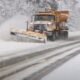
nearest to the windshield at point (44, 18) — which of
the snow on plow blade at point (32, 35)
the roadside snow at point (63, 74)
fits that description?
the snow on plow blade at point (32, 35)

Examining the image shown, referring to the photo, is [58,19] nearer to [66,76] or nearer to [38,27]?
[38,27]

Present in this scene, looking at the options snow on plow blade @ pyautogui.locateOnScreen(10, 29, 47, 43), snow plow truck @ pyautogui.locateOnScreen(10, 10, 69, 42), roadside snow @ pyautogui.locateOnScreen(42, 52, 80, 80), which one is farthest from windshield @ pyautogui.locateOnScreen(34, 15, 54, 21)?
roadside snow @ pyautogui.locateOnScreen(42, 52, 80, 80)

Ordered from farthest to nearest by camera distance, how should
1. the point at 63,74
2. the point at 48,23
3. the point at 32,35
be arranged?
1. the point at 48,23
2. the point at 32,35
3. the point at 63,74

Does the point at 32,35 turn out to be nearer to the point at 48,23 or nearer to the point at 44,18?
the point at 48,23

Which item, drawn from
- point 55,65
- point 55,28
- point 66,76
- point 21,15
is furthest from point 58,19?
point 66,76

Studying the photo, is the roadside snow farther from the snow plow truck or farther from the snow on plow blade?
the snow plow truck

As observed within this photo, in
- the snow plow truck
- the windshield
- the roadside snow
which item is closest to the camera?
the roadside snow

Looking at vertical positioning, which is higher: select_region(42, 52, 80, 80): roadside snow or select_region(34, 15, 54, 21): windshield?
select_region(34, 15, 54, 21): windshield

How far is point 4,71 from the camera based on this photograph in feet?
31.4

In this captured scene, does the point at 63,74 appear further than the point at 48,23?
No

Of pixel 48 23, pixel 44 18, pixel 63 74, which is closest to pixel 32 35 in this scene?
pixel 48 23

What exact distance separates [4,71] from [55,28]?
1899 centimetres

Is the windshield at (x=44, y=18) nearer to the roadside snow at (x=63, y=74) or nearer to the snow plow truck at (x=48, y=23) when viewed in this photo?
the snow plow truck at (x=48, y=23)

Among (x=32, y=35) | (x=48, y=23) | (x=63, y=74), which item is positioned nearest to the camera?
(x=63, y=74)
